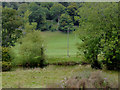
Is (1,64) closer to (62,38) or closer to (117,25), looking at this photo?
(117,25)

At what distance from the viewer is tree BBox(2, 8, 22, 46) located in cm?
2109

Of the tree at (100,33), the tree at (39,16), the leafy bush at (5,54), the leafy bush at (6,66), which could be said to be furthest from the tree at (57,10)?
the tree at (100,33)

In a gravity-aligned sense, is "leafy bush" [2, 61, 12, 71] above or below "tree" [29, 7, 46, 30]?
below

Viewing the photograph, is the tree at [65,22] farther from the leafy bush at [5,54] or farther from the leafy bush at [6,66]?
the leafy bush at [6,66]

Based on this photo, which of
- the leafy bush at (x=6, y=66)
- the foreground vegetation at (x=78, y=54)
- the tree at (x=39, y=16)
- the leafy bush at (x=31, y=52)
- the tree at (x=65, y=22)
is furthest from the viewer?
the tree at (x=39, y=16)

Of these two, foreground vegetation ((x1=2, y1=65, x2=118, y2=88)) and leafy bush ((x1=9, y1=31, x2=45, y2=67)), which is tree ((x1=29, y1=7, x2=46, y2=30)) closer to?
leafy bush ((x1=9, y1=31, x2=45, y2=67))

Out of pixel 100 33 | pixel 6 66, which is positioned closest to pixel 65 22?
pixel 6 66

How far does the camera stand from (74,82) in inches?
211

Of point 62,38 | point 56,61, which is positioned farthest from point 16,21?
point 62,38

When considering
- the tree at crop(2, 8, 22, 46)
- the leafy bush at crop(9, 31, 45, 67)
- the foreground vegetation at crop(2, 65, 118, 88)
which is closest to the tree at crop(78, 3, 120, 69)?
the foreground vegetation at crop(2, 65, 118, 88)

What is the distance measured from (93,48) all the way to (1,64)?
725 centimetres

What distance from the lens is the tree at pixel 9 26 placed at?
2109 centimetres

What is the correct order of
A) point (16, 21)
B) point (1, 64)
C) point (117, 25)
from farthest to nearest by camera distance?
point (16, 21) < point (1, 64) < point (117, 25)

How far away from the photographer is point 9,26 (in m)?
21.5
